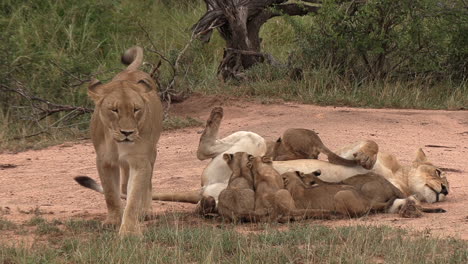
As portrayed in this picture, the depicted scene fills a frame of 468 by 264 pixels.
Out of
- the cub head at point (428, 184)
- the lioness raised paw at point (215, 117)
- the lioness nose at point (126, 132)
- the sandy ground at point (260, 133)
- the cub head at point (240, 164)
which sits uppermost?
the lioness nose at point (126, 132)

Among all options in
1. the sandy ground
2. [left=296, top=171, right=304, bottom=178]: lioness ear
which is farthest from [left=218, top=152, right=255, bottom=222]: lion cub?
the sandy ground

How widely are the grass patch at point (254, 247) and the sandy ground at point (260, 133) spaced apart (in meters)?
→ 0.47

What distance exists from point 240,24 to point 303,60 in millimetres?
1076

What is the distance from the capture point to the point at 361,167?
661 cm

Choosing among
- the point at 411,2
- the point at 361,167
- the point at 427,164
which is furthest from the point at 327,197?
the point at 411,2

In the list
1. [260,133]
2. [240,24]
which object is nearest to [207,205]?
[260,133]

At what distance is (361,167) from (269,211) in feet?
3.38

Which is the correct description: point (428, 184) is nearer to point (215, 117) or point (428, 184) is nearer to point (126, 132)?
point (215, 117)

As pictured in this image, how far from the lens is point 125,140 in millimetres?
5473

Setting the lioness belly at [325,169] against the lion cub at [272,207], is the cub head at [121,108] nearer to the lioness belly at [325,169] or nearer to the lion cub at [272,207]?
the lion cub at [272,207]

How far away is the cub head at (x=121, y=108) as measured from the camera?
17.9ft

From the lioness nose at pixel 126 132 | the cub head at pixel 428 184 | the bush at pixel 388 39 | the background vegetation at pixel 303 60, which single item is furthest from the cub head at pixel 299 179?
the bush at pixel 388 39

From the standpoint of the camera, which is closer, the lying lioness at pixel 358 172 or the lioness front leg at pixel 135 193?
the lioness front leg at pixel 135 193

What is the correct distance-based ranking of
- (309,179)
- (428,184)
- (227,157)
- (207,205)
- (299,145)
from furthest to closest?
1. (299,145)
2. (428,184)
3. (227,157)
4. (309,179)
5. (207,205)
